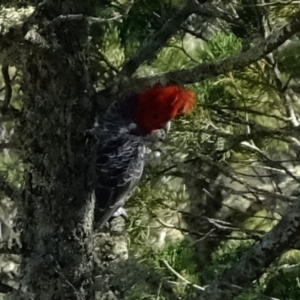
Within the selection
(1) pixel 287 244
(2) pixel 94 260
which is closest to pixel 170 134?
(2) pixel 94 260

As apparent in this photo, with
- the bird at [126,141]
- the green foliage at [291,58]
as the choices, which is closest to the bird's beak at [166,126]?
the bird at [126,141]

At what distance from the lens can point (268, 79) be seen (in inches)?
47.1

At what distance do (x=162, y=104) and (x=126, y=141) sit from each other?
0.18 metres

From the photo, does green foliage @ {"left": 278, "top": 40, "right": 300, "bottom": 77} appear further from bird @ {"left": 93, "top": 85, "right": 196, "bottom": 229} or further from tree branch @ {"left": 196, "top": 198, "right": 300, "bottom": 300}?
tree branch @ {"left": 196, "top": 198, "right": 300, "bottom": 300}

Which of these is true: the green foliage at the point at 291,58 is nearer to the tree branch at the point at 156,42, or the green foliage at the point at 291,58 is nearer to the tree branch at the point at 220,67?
the tree branch at the point at 156,42

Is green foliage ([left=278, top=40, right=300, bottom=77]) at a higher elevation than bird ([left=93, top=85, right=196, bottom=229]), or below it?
higher

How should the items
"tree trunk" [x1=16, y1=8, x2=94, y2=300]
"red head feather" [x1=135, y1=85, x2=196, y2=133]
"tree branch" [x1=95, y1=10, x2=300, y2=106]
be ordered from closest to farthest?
"tree branch" [x1=95, y1=10, x2=300, y2=106] → "tree trunk" [x1=16, y1=8, x2=94, y2=300] → "red head feather" [x1=135, y1=85, x2=196, y2=133]

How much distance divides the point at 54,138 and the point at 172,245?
511 mm

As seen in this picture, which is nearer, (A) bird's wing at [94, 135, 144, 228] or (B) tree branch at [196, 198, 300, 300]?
(B) tree branch at [196, 198, 300, 300]

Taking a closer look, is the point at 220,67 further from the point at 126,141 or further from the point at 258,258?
the point at 126,141

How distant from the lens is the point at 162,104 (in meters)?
1.06

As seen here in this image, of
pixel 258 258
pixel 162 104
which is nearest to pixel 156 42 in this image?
pixel 162 104

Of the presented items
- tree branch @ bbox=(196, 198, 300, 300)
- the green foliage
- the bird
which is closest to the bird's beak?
the bird

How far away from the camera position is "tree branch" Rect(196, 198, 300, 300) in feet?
2.23
